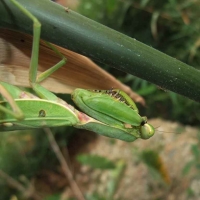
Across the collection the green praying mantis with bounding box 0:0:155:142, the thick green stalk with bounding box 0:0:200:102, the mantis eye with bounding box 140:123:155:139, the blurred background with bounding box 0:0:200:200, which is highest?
the blurred background with bounding box 0:0:200:200

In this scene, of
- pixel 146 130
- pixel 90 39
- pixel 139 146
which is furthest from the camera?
pixel 139 146

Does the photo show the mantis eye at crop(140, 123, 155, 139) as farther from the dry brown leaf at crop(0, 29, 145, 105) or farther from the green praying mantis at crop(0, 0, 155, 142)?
the dry brown leaf at crop(0, 29, 145, 105)

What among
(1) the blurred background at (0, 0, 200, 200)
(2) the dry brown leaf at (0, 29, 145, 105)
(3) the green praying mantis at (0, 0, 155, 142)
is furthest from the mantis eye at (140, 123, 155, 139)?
(1) the blurred background at (0, 0, 200, 200)

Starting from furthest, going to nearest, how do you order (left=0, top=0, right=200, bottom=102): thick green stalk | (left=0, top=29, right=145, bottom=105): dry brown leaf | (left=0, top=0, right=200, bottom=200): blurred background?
(left=0, top=0, right=200, bottom=200): blurred background → (left=0, top=29, right=145, bottom=105): dry brown leaf → (left=0, top=0, right=200, bottom=102): thick green stalk

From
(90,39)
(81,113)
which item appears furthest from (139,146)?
(90,39)

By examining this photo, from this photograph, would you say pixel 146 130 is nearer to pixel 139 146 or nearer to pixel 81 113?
pixel 81 113

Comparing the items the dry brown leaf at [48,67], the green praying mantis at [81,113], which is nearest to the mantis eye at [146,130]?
the green praying mantis at [81,113]

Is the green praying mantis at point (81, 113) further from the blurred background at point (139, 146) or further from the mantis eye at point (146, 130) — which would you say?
the blurred background at point (139, 146)
